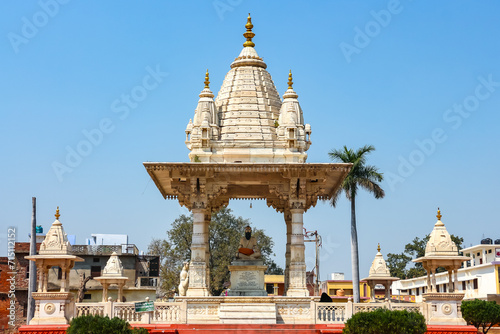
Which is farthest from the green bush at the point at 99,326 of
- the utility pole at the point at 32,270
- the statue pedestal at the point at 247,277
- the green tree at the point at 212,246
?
the green tree at the point at 212,246

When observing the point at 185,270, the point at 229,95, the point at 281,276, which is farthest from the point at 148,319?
the point at 281,276

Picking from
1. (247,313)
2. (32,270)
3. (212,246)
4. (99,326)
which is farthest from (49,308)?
(212,246)

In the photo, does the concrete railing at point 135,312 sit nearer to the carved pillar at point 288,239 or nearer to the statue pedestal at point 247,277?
the statue pedestal at point 247,277

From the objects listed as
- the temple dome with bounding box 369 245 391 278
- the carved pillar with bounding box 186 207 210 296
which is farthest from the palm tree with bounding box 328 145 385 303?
the carved pillar with bounding box 186 207 210 296

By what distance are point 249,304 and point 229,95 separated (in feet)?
28.0

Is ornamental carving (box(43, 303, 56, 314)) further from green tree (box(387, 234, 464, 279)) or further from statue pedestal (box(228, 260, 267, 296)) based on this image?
green tree (box(387, 234, 464, 279))

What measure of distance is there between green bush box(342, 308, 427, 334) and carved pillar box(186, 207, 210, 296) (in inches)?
224

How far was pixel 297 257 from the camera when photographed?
23.9 m

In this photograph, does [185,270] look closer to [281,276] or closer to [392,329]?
[392,329]

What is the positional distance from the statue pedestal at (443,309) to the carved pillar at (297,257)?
4.05 metres

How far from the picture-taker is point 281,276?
68562mm

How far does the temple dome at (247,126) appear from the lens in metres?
25.0

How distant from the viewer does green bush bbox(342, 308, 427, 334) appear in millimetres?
19422

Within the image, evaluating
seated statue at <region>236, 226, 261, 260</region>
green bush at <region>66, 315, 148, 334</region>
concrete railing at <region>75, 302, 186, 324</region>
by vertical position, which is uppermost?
seated statue at <region>236, 226, 261, 260</region>
